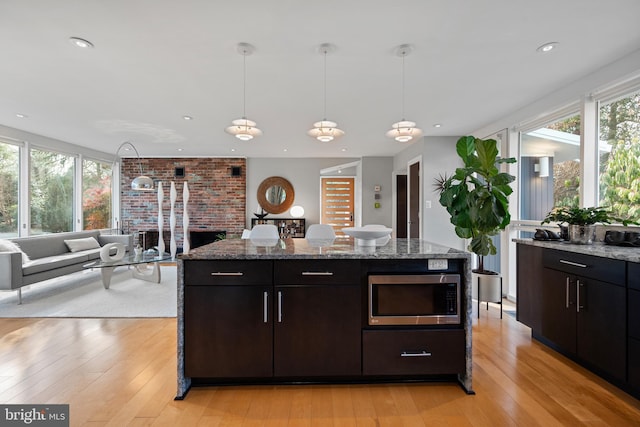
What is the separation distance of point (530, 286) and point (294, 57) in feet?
9.66

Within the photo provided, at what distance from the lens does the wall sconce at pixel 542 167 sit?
3.88 meters

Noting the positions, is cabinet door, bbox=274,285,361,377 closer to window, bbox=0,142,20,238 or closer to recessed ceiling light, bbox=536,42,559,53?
recessed ceiling light, bbox=536,42,559,53

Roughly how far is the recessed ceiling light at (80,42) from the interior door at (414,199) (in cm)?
496

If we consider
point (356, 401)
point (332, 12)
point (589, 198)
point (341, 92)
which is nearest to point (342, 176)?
point (341, 92)

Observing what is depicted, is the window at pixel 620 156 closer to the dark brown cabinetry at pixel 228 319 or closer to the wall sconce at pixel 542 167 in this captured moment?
the wall sconce at pixel 542 167

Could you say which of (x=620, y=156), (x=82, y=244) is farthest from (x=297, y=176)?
(x=620, y=156)

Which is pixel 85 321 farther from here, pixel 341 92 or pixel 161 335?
pixel 341 92

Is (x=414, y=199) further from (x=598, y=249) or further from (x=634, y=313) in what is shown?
Answer: (x=634, y=313)

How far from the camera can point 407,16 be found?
2.15 m

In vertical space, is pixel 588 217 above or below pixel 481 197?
below

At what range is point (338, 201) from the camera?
799cm

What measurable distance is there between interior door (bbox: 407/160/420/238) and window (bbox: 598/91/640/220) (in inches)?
118

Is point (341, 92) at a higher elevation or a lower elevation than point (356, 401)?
higher

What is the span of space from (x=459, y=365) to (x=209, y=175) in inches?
269
